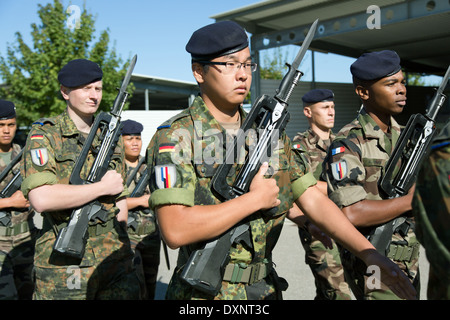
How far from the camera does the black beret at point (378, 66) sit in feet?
9.24

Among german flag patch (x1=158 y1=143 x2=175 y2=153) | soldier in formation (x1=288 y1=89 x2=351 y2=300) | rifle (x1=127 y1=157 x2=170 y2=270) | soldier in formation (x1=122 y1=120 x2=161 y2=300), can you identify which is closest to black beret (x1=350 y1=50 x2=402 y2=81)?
soldier in formation (x1=288 y1=89 x2=351 y2=300)

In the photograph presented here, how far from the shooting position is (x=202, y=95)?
2162 mm

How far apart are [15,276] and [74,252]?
1859 millimetres

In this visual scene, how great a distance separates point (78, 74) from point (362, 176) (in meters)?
2.06

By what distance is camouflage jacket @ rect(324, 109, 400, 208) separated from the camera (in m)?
2.67

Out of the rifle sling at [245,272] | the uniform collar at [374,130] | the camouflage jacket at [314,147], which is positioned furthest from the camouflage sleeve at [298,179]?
the camouflage jacket at [314,147]

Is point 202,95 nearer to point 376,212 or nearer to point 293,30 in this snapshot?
point 376,212

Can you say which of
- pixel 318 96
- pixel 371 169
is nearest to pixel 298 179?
pixel 371 169

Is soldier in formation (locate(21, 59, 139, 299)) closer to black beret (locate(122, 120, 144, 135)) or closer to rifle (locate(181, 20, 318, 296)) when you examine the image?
rifle (locate(181, 20, 318, 296))

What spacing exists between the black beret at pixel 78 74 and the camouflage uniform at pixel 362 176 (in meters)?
1.76

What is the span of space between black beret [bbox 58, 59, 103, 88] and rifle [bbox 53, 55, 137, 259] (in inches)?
10.5

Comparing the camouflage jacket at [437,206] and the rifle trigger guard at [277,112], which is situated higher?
the rifle trigger guard at [277,112]

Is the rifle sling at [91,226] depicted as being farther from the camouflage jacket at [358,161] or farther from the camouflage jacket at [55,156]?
the camouflage jacket at [358,161]
